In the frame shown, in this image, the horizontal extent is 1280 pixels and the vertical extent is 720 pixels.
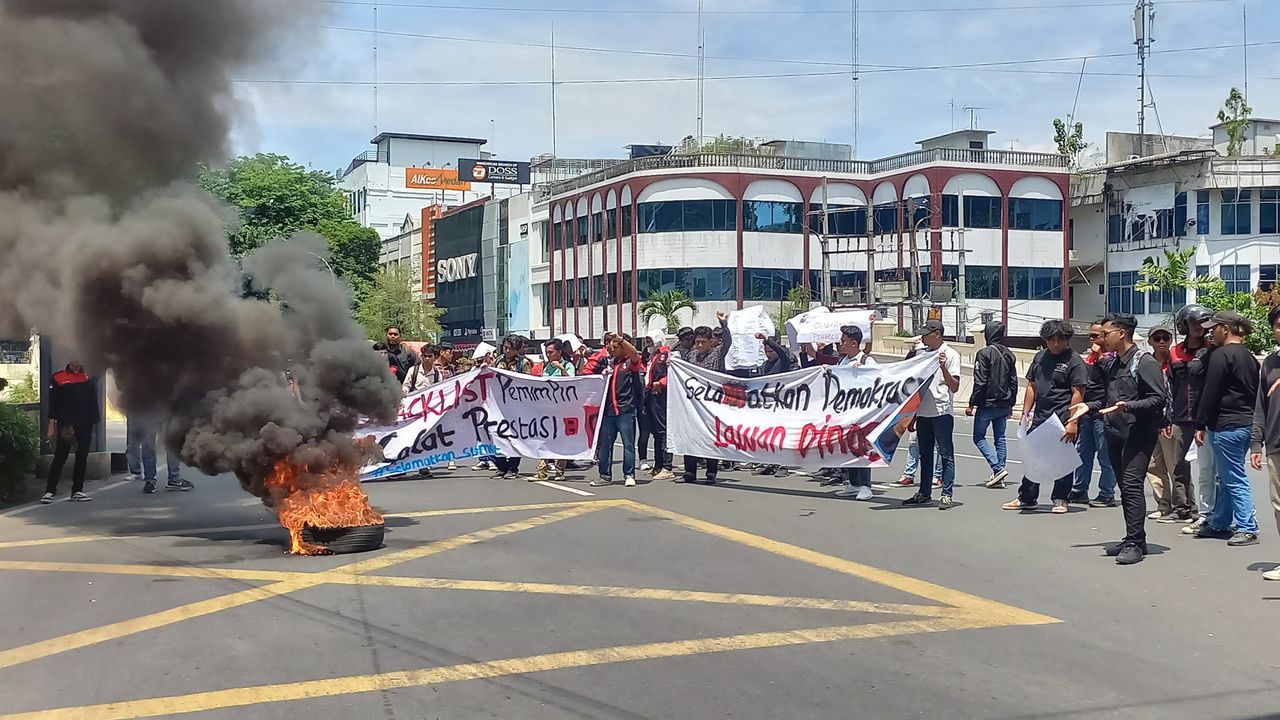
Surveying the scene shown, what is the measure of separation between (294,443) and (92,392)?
4.70 meters

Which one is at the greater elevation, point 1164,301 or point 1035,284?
point 1035,284

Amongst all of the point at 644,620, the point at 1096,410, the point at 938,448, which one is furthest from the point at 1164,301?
the point at 644,620

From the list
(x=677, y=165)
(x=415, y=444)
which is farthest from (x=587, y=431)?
(x=677, y=165)

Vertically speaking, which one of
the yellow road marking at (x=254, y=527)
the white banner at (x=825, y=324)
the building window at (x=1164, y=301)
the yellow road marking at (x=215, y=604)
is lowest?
the yellow road marking at (x=254, y=527)

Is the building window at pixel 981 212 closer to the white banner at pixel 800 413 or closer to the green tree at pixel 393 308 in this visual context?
the green tree at pixel 393 308

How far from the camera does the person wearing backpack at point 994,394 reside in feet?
38.6

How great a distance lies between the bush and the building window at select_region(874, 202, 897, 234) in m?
47.9

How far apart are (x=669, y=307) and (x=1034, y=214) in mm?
18600

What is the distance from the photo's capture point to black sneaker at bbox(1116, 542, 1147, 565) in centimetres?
791

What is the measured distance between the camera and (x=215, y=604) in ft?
22.6

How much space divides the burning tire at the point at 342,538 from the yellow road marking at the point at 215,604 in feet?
0.75

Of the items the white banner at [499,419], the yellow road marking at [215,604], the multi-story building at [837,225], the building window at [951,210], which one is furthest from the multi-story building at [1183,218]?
the yellow road marking at [215,604]

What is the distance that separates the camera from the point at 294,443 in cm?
849

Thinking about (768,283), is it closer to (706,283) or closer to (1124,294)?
(706,283)
